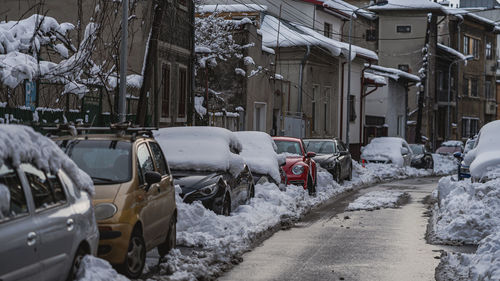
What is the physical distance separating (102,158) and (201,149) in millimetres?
5857

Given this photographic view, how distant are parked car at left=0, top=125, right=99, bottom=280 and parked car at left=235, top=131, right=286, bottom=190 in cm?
1213

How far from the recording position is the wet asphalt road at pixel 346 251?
10.6m

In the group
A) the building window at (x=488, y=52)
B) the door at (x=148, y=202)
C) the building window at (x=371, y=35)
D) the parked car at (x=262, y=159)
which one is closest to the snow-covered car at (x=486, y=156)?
the parked car at (x=262, y=159)

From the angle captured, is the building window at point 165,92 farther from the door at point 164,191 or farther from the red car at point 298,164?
the door at point 164,191

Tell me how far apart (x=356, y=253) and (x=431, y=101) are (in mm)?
55068

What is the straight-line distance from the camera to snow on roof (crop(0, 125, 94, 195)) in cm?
644

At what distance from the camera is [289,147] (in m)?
24.6

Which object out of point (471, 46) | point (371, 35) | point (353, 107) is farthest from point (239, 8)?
point (471, 46)

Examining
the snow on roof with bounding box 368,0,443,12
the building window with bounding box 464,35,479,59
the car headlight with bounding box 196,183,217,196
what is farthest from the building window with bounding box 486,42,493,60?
the car headlight with bounding box 196,183,217,196

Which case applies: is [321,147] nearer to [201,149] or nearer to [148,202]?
[201,149]

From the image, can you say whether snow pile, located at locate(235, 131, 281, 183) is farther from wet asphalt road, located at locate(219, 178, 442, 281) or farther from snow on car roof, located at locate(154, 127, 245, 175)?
snow on car roof, located at locate(154, 127, 245, 175)

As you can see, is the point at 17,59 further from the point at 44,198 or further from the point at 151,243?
the point at 44,198

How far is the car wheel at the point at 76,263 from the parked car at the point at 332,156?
20.9 meters

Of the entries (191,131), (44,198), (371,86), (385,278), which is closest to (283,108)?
(371,86)
